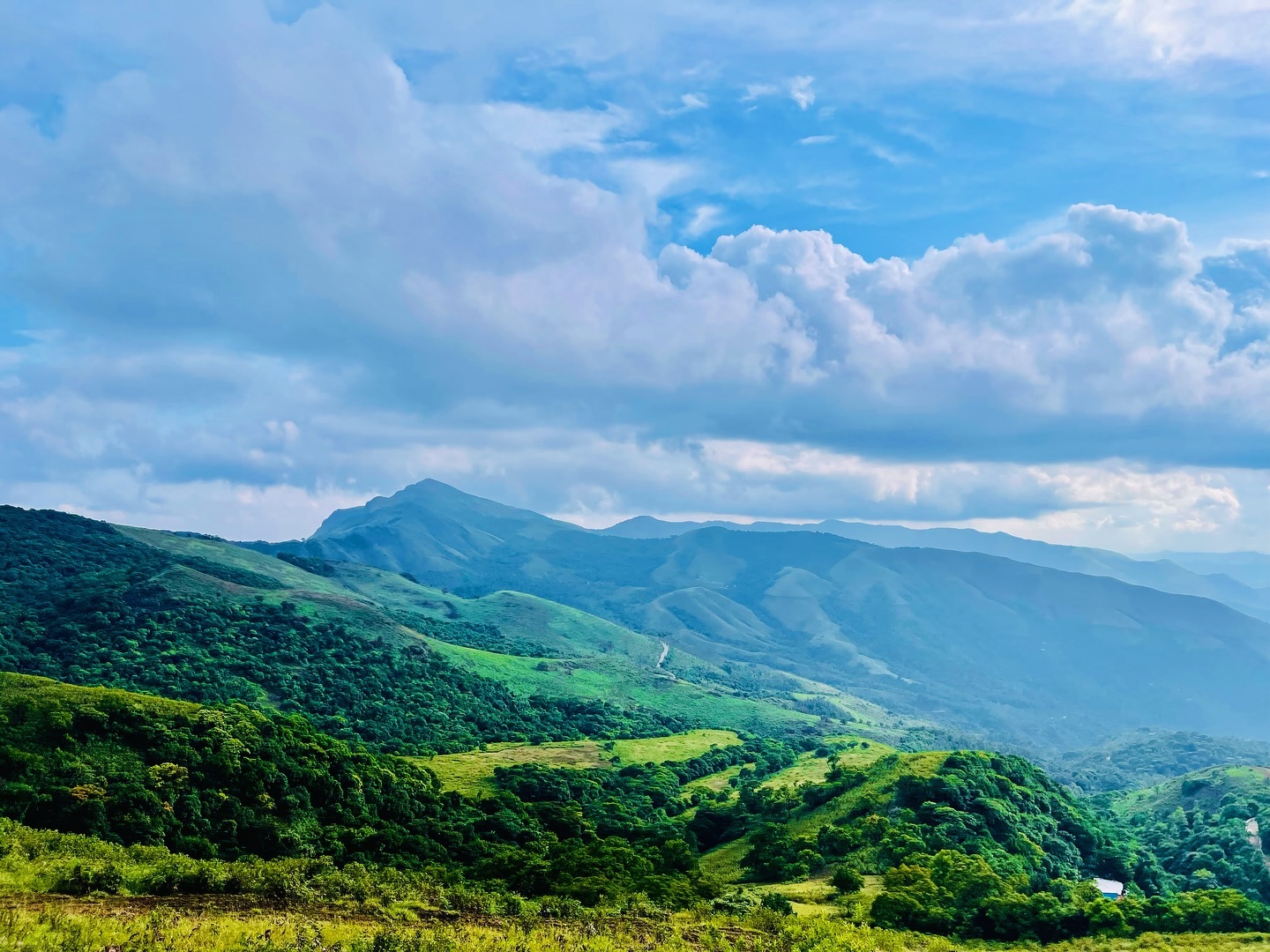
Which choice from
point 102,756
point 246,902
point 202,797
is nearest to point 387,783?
point 202,797

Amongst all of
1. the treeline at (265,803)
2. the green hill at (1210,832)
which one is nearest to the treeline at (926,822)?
the green hill at (1210,832)

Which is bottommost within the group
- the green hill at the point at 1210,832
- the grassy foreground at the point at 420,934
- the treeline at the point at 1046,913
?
the green hill at the point at 1210,832

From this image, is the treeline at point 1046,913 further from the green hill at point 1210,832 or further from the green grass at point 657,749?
the green grass at point 657,749

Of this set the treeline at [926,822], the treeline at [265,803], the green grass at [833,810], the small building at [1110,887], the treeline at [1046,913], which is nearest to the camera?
the treeline at [1046,913]

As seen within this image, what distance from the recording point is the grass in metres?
126

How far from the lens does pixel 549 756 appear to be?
157 meters

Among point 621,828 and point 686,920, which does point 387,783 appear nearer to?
point 621,828

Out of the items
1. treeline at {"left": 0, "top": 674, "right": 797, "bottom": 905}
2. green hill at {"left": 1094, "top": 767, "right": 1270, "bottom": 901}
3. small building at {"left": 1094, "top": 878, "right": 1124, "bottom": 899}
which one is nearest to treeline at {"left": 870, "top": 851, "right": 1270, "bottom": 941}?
treeline at {"left": 0, "top": 674, "right": 797, "bottom": 905}

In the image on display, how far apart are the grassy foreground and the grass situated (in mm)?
64874

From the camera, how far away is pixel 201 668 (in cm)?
17325

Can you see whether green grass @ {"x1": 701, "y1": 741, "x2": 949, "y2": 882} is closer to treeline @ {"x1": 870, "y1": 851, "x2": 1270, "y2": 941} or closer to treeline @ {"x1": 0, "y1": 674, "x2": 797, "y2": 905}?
treeline @ {"x1": 0, "y1": 674, "x2": 797, "y2": 905}

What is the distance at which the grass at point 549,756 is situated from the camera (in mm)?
125750

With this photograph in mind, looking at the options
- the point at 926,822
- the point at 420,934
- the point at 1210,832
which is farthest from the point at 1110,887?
the point at 420,934

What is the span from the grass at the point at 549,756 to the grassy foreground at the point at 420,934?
64.9 metres
